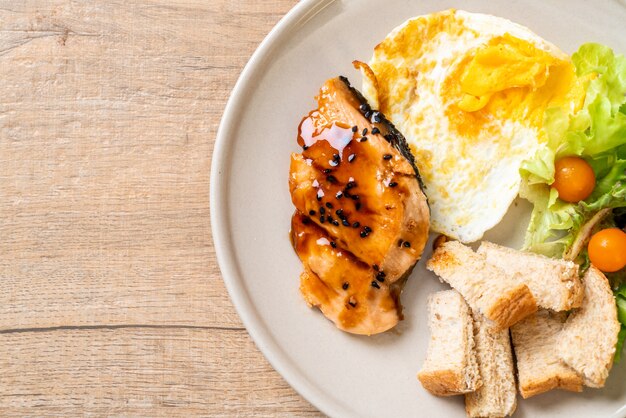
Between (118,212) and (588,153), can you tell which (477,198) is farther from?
(118,212)

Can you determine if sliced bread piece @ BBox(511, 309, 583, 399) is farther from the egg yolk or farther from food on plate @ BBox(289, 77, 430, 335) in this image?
the egg yolk

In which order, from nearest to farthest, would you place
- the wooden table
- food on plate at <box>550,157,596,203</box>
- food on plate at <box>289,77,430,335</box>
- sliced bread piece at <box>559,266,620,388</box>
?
sliced bread piece at <box>559,266,620,388</box> → food on plate at <box>289,77,430,335</box> → food on plate at <box>550,157,596,203</box> → the wooden table

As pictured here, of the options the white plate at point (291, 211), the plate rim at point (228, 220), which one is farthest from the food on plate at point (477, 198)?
the plate rim at point (228, 220)

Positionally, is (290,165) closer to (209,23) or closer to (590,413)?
(209,23)

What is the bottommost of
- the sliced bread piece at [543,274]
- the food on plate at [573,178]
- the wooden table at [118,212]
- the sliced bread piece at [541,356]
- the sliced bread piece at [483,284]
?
the wooden table at [118,212]

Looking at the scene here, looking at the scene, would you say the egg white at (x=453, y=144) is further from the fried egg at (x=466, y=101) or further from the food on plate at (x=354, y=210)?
the food on plate at (x=354, y=210)

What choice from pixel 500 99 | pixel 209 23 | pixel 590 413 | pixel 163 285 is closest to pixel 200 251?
pixel 163 285

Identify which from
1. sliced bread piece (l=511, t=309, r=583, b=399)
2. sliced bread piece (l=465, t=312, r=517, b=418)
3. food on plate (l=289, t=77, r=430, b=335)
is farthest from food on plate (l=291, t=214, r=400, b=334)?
sliced bread piece (l=511, t=309, r=583, b=399)

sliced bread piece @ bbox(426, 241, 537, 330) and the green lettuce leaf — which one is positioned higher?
the green lettuce leaf
